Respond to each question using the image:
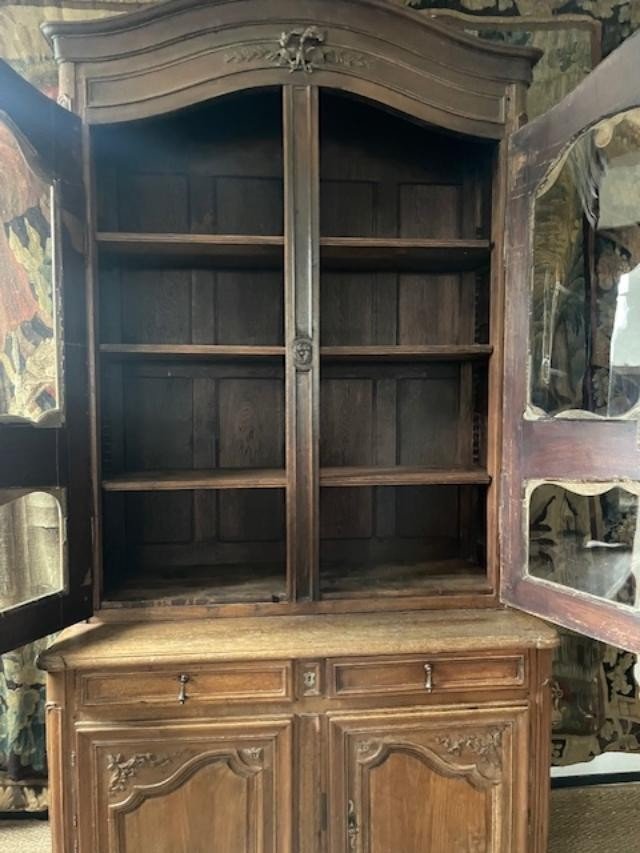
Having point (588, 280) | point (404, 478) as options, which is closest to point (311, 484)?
point (404, 478)

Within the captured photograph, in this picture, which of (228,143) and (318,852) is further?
(228,143)

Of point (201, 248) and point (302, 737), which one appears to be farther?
point (201, 248)

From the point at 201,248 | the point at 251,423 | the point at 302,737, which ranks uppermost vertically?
the point at 201,248

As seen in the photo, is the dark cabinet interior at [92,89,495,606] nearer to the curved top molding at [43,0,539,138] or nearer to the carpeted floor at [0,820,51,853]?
the curved top molding at [43,0,539,138]

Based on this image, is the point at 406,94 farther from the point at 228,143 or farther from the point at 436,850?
the point at 436,850

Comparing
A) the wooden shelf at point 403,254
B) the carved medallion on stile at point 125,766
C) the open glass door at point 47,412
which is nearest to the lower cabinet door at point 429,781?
the carved medallion on stile at point 125,766

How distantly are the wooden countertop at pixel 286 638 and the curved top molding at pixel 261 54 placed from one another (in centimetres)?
118

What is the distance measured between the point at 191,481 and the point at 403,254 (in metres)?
0.80

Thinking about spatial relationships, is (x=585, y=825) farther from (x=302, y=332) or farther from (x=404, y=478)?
(x=302, y=332)

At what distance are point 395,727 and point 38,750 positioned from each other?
1.18m

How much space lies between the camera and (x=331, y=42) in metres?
1.44

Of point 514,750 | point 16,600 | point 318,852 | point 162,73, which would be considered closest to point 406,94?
point 162,73

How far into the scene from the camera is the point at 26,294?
1601 mm

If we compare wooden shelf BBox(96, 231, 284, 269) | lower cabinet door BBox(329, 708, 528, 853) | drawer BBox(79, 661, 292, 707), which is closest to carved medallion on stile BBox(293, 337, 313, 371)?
wooden shelf BBox(96, 231, 284, 269)
